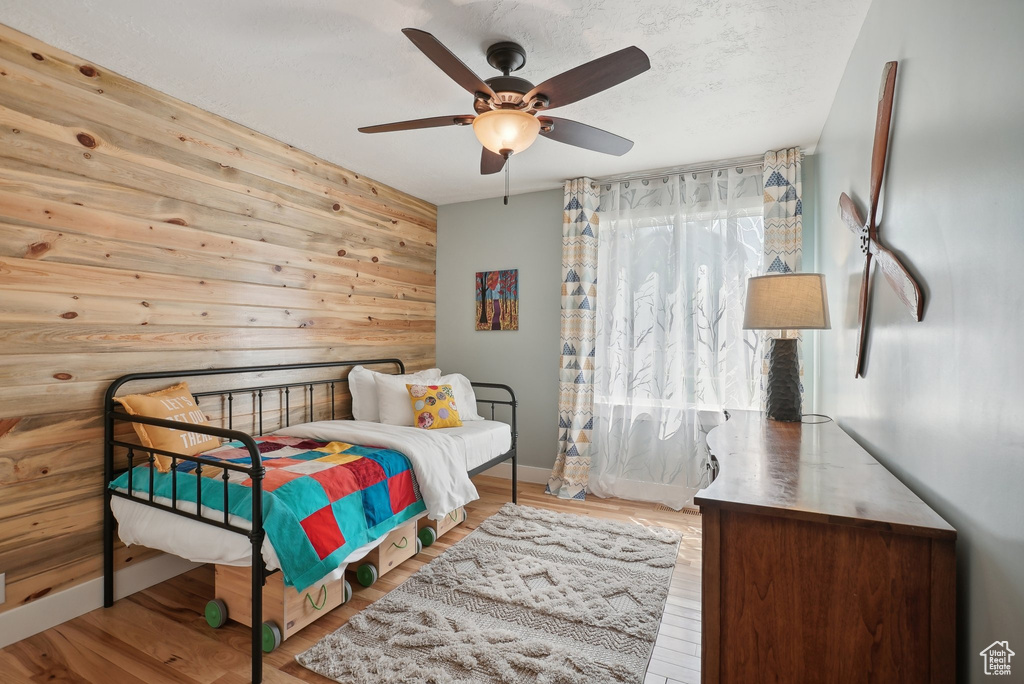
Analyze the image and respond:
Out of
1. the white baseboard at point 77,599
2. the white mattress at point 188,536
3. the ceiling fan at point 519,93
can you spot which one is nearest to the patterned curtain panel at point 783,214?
the ceiling fan at point 519,93

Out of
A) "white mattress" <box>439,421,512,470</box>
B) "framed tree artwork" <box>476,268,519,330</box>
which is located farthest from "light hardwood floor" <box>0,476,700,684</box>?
"framed tree artwork" <box>476,268,519,330</box>

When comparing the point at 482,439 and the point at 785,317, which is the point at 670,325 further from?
the point at 482,439

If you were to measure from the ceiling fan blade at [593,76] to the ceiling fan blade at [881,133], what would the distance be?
72cm

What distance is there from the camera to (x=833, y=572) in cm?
105

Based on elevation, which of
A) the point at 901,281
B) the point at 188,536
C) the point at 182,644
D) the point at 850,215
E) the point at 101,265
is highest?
the point at 850,215

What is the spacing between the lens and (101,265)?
2.27 meters

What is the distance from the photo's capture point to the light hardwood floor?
5.89 feet

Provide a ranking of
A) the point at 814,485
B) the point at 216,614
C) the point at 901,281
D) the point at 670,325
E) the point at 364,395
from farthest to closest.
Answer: the point at 670,325 → the point at 364,395 → the point at 216,614 → the point at 901,281 → the point at 814,485

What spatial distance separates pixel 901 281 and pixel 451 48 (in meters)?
1.90

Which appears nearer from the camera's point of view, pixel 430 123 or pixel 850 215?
pixel 850 215

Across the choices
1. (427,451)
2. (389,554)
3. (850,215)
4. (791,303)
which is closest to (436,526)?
(389,554)

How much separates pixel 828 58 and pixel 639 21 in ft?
3.07

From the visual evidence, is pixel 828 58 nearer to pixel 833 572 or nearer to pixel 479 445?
pixel 833 572

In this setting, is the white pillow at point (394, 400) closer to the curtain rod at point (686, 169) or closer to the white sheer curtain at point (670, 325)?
the white sheer curtain at point (670, 325)
